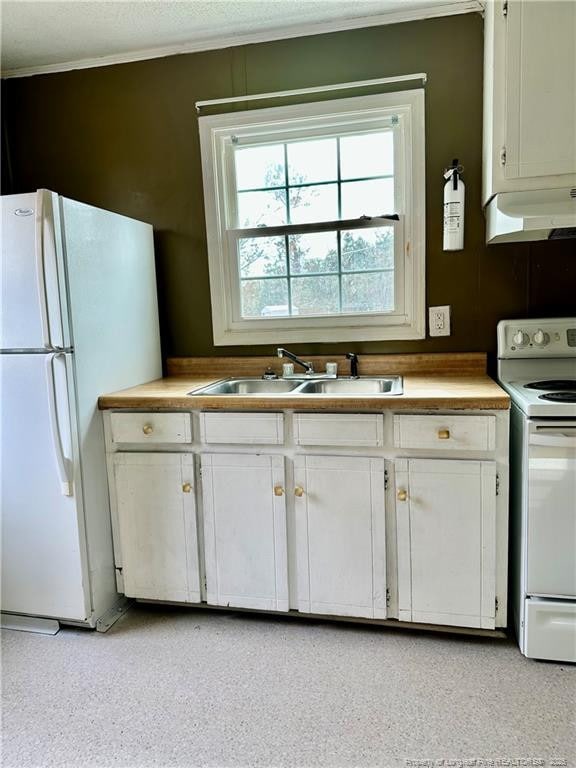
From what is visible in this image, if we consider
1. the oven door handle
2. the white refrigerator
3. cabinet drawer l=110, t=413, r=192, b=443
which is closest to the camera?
the oven door handle

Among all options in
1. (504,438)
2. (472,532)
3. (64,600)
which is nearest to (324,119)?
(504,438)

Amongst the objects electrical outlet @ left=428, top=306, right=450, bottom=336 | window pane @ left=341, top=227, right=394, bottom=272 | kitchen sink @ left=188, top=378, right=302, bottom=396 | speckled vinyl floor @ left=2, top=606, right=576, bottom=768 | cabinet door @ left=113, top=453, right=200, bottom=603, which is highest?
window pane @ left=341, top=227, right=394, bottom=272

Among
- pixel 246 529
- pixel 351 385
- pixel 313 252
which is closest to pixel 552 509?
pixel 351 385

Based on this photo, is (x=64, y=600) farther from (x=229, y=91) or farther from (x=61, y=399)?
A: (x=229, y=91)

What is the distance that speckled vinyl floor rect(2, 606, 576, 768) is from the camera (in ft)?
4.43

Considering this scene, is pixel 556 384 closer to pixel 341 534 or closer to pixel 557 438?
pixel 557 438

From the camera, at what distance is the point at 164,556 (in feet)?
6.45

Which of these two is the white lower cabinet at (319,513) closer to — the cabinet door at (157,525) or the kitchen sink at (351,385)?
the cabinet door at (157,525)

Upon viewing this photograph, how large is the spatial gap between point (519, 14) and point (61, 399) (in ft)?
6.84

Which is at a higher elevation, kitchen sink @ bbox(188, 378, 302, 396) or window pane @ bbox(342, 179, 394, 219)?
window pane @ bbox(342, 179, 394, 219)

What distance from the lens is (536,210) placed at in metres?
1.75

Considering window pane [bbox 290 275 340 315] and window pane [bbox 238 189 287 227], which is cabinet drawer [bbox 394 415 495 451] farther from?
window pane [bbox 238 189 287 227]

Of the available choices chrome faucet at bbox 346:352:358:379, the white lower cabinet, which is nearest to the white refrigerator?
the white lower cabinet

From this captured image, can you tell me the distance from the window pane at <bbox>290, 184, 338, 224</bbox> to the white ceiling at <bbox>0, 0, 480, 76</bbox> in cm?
67
